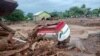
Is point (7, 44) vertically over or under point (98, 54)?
over

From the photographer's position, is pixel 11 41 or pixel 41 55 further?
pixel 41 55

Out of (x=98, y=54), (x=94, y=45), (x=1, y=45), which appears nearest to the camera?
(x=1, y=45)

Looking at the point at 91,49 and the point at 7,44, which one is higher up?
the point at 7,44

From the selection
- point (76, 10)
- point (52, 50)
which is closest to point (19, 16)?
point (76, 10)

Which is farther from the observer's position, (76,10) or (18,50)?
(76,10)

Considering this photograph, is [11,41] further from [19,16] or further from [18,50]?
[19,16]

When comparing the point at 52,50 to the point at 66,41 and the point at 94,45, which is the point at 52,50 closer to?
the point at 66,41

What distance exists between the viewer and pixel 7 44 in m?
3.18

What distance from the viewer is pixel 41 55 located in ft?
11.3

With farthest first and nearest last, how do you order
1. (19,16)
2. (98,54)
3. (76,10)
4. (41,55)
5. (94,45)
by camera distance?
(76,10) → (19,16) → (94,45) → (98,54) → (41,55)

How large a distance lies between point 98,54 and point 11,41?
16.3 ft

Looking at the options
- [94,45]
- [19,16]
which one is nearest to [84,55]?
[94,45]

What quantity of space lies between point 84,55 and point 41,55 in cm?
503

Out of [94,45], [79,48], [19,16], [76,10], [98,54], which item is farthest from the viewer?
[76,10]
